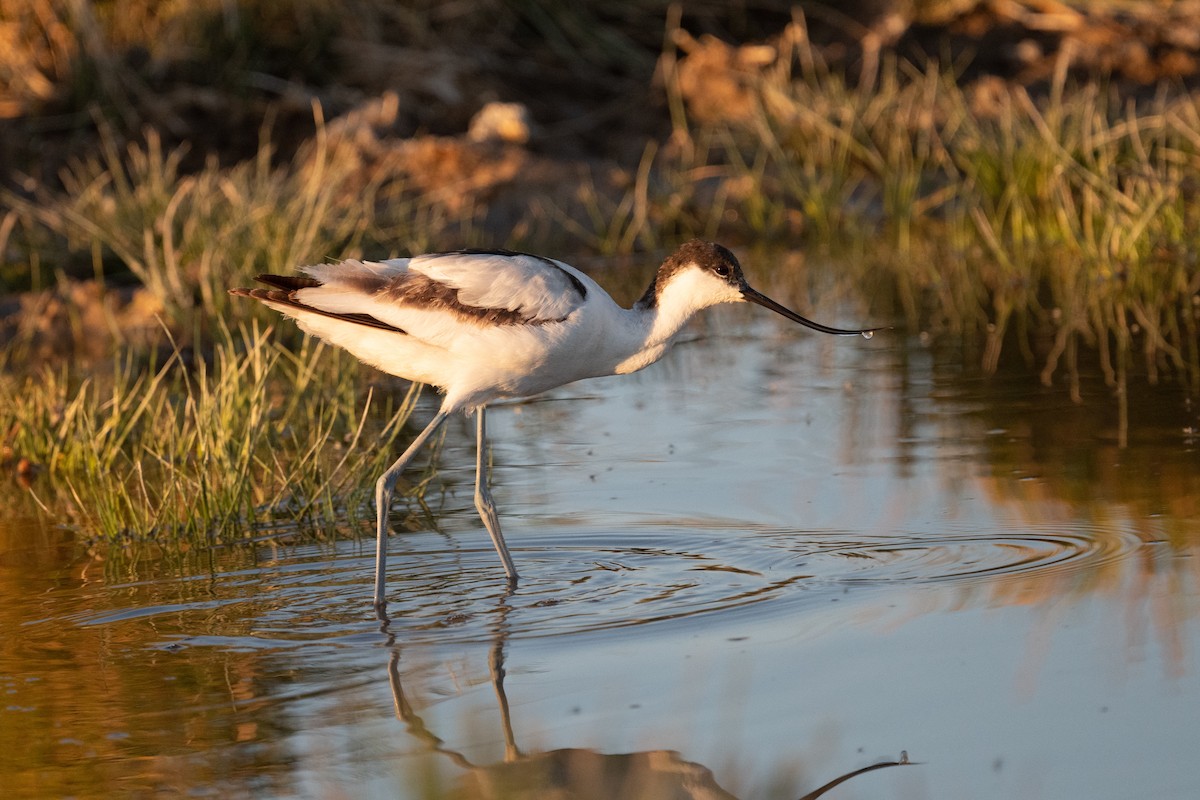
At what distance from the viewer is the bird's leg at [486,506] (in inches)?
187

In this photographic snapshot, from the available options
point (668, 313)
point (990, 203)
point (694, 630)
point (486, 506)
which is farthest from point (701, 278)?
point (990, 203)

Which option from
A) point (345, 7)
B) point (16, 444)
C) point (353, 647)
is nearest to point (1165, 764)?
point (353, 647)

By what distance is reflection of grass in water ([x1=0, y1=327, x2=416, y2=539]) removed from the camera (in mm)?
5277

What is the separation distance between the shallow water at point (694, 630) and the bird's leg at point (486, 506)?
8 centimetres

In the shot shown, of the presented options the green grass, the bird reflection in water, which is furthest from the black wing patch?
the green grass

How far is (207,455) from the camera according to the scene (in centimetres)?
534

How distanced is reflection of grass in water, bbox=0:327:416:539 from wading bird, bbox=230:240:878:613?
0.35 metres

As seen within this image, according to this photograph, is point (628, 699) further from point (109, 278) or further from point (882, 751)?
point (109, 278)

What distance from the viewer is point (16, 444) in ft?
21.1

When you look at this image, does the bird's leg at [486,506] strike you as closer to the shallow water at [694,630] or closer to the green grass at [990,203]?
the shallow water at [694,630]

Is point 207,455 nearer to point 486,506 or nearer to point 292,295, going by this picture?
point 292,295

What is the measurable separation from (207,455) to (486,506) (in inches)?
37.4

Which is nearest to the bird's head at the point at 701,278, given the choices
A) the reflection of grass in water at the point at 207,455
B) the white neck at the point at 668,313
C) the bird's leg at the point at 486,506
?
the white neck at the point at 668,313

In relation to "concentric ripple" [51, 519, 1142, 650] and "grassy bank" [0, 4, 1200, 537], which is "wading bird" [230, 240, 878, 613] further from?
"grassy bank" [0, 4, 1200, 537]
